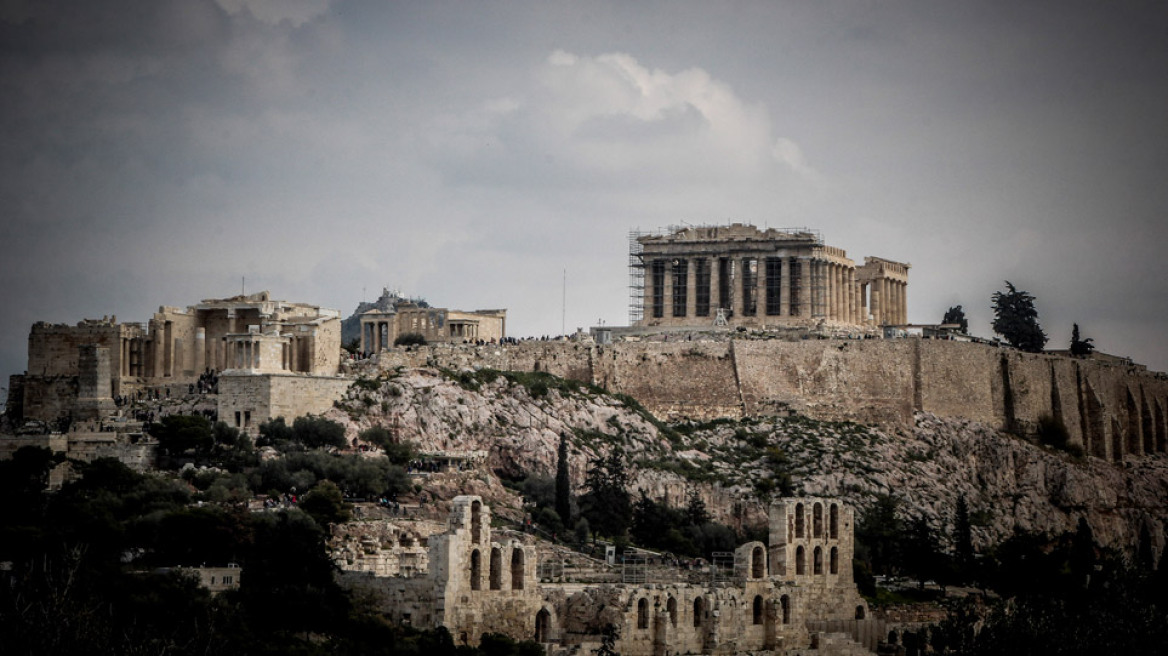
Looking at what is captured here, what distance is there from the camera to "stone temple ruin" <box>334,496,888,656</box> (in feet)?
188

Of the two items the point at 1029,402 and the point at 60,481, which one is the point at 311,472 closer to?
the point at 60,481

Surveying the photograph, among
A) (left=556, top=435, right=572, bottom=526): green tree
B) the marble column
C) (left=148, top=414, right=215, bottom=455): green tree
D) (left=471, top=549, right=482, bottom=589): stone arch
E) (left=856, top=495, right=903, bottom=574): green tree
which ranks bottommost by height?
(left=471, top=549, right=482, bottom=589): stone arch

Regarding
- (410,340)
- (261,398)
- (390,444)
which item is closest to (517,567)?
(390,444)

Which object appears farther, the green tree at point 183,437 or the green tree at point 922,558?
the green tree at point 922,558

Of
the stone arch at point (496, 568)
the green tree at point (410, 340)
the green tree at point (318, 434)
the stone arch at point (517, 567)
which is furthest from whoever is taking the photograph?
the green tree at point (410, 340)

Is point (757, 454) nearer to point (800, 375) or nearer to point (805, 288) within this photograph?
point (800, 375)

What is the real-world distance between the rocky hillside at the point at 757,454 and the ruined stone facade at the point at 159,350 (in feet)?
10.3

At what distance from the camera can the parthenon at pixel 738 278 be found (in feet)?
353

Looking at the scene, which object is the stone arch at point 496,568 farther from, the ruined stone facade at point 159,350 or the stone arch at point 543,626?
the ruined stone facade at point 159,350

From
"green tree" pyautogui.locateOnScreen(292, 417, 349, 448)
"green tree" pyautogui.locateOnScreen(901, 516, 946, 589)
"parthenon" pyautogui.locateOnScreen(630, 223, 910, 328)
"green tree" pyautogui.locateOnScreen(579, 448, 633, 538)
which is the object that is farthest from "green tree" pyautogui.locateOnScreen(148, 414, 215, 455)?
"parthenon" pyautogui.locateOnScreen(630, 223, 910, 328)

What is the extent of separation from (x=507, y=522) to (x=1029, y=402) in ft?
150

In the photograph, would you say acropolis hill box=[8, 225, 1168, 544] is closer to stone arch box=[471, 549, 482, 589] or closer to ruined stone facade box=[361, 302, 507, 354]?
ruined stone facade box=[361, 302, 507, 354]

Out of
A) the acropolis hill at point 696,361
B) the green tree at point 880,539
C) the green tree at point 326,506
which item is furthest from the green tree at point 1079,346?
the green tree at point 326,506

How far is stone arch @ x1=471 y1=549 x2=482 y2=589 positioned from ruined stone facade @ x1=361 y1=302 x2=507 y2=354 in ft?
128
